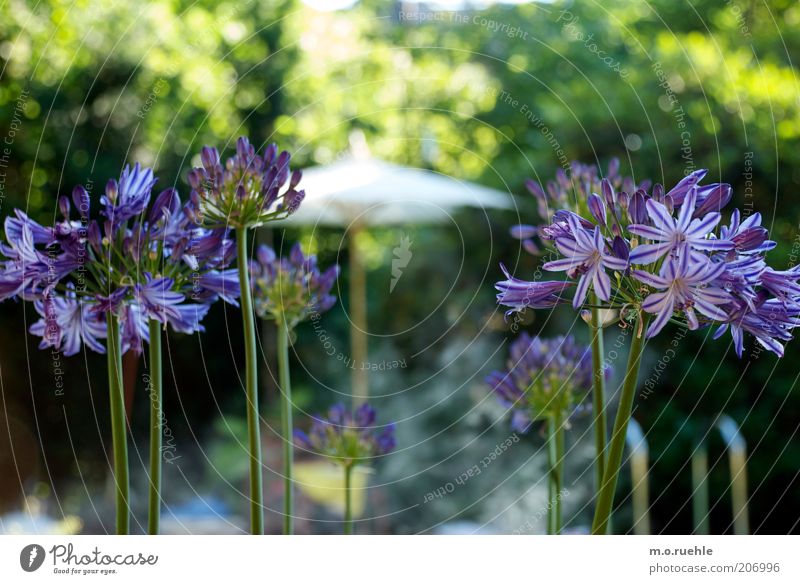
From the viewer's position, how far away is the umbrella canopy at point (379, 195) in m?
4.12

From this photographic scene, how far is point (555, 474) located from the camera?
874 millimetres

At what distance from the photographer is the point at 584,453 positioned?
4.07m

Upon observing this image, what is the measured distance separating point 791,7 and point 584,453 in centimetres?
237

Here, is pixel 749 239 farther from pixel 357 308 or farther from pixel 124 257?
pixel 357 308

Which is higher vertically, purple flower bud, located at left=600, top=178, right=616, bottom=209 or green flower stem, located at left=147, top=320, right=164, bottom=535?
purple flower bud, located at left=600, top=178, right=616, bottom=209

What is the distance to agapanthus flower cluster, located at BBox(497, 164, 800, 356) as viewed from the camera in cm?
66

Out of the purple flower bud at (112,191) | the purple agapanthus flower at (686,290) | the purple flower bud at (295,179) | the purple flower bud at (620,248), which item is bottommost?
the purple agapanthus flower at (686,290)

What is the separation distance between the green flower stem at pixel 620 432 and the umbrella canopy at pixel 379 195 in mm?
3270

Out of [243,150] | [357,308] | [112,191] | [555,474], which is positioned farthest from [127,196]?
[357,308]

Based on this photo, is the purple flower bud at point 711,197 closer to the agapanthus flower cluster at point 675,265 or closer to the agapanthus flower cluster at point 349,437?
the agapanthus flower cluster at point 675,265

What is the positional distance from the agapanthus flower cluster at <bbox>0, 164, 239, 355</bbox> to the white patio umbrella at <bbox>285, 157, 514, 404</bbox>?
119 inches

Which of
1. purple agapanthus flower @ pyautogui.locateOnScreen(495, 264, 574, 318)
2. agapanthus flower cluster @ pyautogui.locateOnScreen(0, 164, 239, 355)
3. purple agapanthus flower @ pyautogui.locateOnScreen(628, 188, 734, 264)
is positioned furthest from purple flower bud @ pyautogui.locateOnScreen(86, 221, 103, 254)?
purple agapanthus flower @ pyautogui.locateOnScreen(628, 188, 734, 264)

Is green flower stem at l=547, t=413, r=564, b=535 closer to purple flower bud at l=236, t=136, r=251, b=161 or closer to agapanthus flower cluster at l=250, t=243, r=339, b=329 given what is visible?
agapanthus flower cluster at l=250, t=243, r=339, b=329

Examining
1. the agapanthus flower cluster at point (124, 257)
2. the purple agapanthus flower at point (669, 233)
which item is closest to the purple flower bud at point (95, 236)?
the agapanthus flower cluster at point (124, 257)
